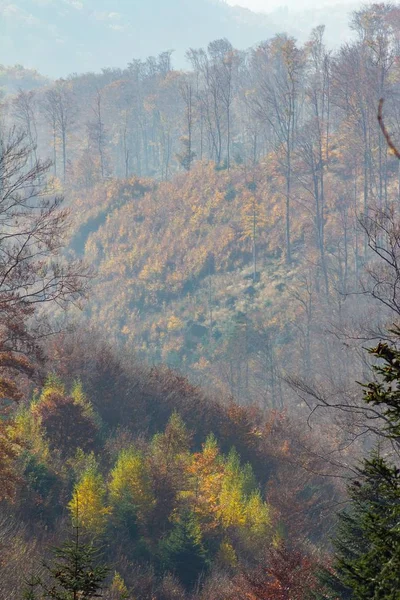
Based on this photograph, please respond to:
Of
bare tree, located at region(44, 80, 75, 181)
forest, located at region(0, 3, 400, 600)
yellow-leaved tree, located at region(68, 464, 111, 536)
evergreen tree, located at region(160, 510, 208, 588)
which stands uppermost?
bare tree, located at region(44, 80, 75, 181)

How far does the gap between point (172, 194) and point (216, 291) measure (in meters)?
14.7

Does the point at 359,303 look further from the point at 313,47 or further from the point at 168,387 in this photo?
the point at 313,47

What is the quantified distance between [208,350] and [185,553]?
91.0ft

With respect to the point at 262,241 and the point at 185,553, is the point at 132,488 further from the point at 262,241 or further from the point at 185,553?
the point at 262,241

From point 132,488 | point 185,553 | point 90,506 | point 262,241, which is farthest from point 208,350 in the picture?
point 90,506

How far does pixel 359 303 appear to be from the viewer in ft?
133

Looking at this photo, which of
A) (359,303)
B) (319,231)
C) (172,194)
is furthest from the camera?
(172,194)

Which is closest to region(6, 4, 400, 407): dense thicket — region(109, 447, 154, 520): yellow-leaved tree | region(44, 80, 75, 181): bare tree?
region(44, 80, 75, 181): bare tree

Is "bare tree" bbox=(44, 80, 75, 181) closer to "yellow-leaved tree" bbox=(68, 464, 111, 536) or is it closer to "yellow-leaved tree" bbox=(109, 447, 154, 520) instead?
"yellow-leaved tree" bbox=(109, 447, 154, 520)

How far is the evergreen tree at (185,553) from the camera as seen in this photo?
18.2 m

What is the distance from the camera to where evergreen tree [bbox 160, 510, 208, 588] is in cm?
1817

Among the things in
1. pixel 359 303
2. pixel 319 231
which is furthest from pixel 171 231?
pixel 359 303

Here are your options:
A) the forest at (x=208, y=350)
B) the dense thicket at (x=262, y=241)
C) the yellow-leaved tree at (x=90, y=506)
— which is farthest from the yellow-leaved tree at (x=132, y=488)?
the dense thicket at (x=262, y=241)

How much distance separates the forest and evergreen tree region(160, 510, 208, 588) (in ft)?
0.24
